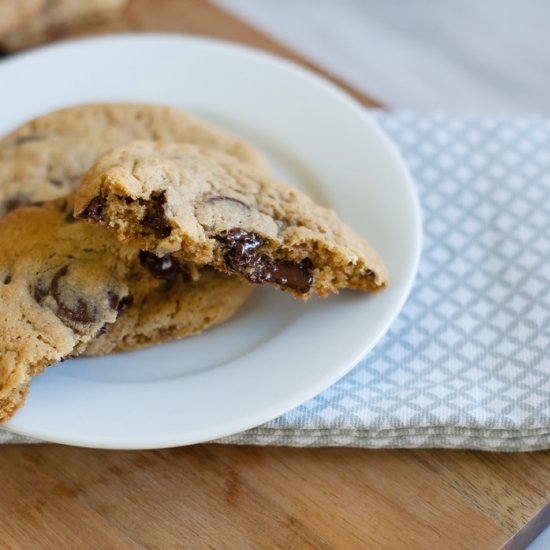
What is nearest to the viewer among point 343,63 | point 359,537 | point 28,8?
point 359,537

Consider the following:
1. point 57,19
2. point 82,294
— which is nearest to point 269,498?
point 82,294

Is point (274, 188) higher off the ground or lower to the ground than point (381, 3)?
lower

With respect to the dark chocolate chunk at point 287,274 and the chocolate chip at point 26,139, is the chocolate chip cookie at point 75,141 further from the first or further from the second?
the dark chocolate chunk at point 287,274

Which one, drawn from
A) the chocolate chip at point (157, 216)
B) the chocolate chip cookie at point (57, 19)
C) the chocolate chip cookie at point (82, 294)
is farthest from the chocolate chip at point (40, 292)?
the chocolate chip cookie at point (57, 19)

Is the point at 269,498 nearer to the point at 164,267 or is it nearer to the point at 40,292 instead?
the point at 164,267

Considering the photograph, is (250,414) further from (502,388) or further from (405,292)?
(502,388)

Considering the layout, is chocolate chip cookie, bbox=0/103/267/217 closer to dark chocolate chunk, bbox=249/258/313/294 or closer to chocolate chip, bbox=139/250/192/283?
chocolate chip, bbox=139/250/192/283


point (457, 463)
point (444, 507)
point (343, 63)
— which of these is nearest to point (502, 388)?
point (457, 463)
